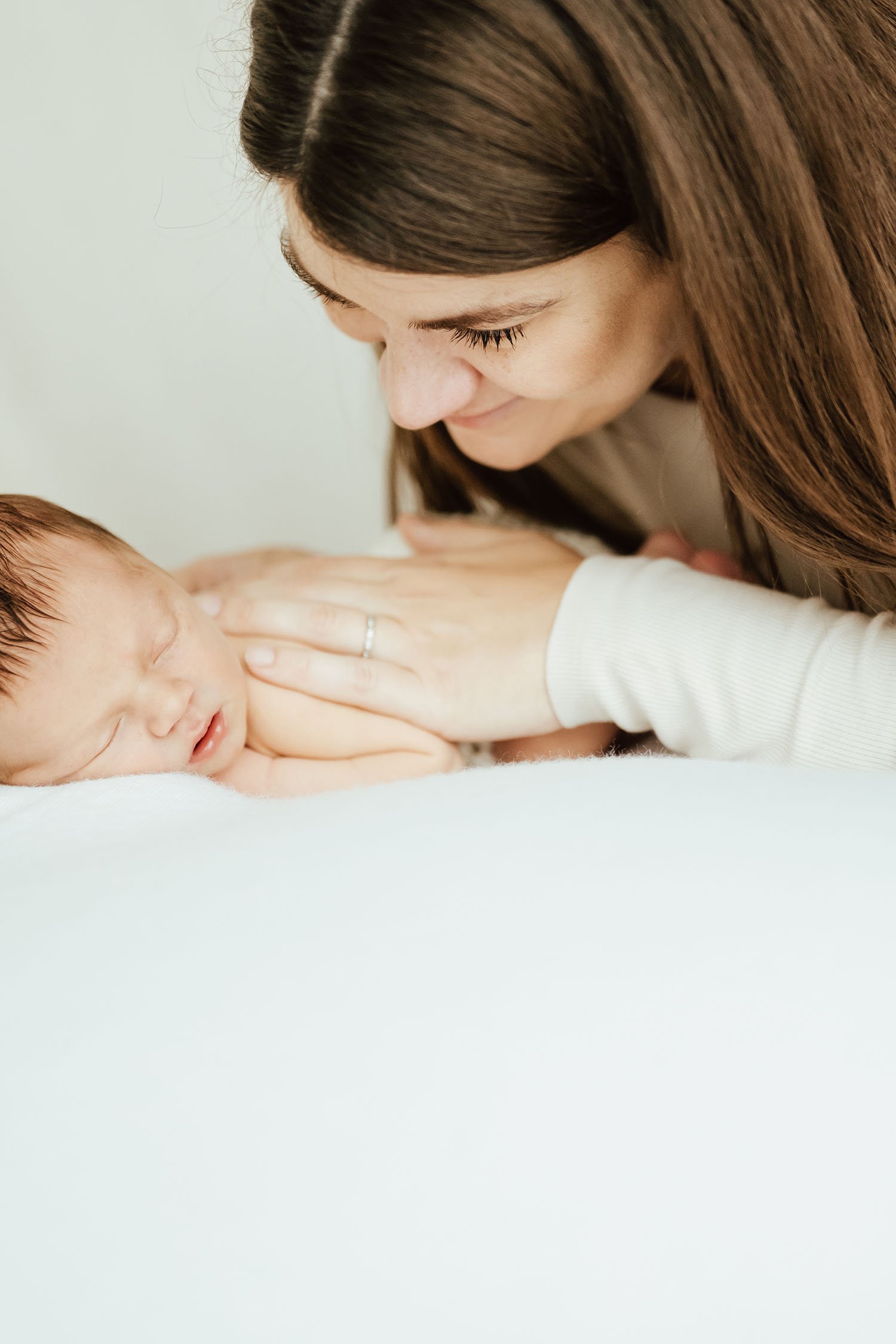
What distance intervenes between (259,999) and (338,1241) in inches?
4.7

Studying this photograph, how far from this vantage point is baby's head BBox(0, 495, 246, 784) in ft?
3.10

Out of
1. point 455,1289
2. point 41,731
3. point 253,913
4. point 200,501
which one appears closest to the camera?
point 455,1289

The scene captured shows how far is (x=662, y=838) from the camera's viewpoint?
25.1 inches

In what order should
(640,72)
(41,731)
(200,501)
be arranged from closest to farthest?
1. (640,72)
2. (41,731)
3. (200,501)

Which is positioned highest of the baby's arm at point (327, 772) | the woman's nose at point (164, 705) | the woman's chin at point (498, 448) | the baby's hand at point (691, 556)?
the woman's chin at point (498, 448)

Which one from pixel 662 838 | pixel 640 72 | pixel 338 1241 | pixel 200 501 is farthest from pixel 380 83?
pixel 200 501

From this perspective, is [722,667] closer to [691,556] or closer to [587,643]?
[587,643]

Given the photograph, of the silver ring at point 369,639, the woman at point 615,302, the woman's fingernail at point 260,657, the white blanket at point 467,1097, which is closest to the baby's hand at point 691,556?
the woman at point 615,302

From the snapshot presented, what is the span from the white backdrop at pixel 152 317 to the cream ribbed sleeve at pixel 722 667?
630 mm

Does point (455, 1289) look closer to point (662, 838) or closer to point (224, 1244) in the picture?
point (224, 1244)

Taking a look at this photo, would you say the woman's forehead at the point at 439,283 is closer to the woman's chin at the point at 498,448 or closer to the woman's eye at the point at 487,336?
the woman's eye at the point at 487,336

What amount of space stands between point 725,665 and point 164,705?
0.49m

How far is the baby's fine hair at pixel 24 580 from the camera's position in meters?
0.93

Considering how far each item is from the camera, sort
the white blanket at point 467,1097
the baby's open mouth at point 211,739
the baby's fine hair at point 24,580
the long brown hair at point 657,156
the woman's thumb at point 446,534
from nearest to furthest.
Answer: the white blanket at point 467,1097 → the long brown hair at point 657,156 → the baby's fine hair at point 24,580 → the baby's open mouth at point 211,739 → the woman's thumb at point 446,534
